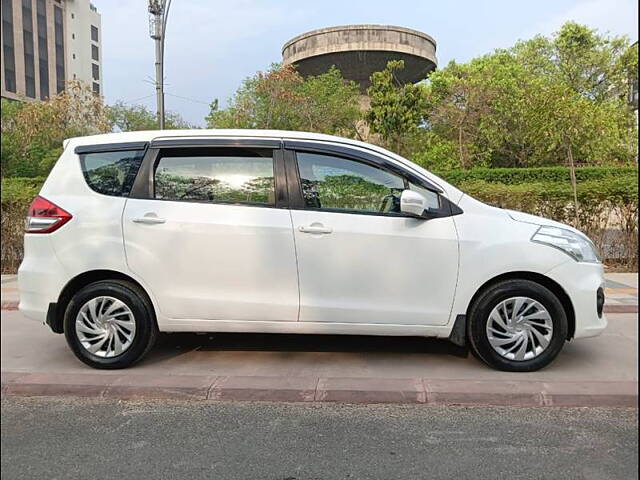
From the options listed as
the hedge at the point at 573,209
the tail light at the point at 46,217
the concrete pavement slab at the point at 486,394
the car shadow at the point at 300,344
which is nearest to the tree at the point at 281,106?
the hedge at the point at 573,209

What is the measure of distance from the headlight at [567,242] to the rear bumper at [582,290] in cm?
7

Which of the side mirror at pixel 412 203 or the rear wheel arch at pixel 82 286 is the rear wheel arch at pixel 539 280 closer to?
the side mirror at pixel 412 203

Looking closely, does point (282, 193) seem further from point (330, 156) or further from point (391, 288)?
point (391, 288)

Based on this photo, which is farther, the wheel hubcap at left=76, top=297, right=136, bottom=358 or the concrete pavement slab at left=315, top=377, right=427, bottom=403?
the wheel hubcap at left=76, top=297, right=136, bottom=358

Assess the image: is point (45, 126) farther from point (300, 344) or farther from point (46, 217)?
point (300, 344)

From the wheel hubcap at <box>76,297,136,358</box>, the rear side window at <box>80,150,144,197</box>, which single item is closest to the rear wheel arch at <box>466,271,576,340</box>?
the wheel hubcap at <box>76,297,136,358</box>

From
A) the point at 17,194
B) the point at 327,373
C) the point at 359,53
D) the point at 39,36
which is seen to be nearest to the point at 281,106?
the point at 359,53

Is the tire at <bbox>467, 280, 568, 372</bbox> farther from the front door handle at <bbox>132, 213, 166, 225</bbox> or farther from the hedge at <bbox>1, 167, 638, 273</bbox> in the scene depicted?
the hedge at <bbox>1, 167, 638, 273</bbox>

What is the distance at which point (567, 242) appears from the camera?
157 inches

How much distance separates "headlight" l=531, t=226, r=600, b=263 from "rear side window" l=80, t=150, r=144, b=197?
309 centimetres

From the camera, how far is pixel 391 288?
156 inches

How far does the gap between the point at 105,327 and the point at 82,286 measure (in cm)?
38

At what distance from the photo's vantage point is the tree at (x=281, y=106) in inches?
610

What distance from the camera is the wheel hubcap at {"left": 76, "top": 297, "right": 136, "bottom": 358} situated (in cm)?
407
